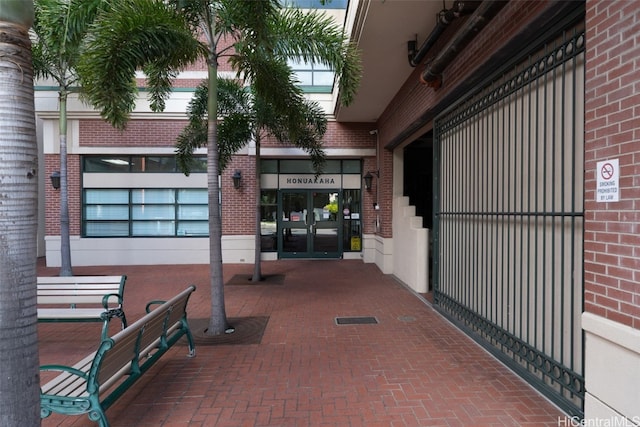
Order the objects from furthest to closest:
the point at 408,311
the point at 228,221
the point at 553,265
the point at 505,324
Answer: the point at 228,221
the point at 408,311
the point at 505,324
the point at 553,265

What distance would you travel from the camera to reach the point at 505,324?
4461 mm

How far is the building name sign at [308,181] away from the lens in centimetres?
1270

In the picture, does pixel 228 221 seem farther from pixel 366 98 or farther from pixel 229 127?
pixel 366 98

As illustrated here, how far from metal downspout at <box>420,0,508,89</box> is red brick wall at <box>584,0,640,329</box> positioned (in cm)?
158

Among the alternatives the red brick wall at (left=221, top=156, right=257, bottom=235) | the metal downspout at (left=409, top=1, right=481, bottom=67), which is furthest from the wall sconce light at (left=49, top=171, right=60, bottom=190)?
the metal downspout at (left=409, top=1, right=481, bottom=67)

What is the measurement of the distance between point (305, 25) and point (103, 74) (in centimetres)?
306

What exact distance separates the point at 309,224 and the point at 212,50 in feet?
25.6

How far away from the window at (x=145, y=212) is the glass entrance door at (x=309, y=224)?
9.09 feet

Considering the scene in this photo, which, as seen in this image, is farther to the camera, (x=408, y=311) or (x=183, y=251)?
(x=183, y=251)

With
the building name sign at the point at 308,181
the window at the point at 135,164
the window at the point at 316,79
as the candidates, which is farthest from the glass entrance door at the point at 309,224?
the window at the point at 316,79

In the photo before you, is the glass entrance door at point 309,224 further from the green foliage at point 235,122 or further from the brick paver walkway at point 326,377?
the brick paver walkway at point 326,377

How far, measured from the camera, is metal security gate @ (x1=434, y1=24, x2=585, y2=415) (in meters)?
3.29

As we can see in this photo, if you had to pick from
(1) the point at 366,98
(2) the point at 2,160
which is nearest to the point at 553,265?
(2) the point at 2,160

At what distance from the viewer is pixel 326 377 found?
3.96m
